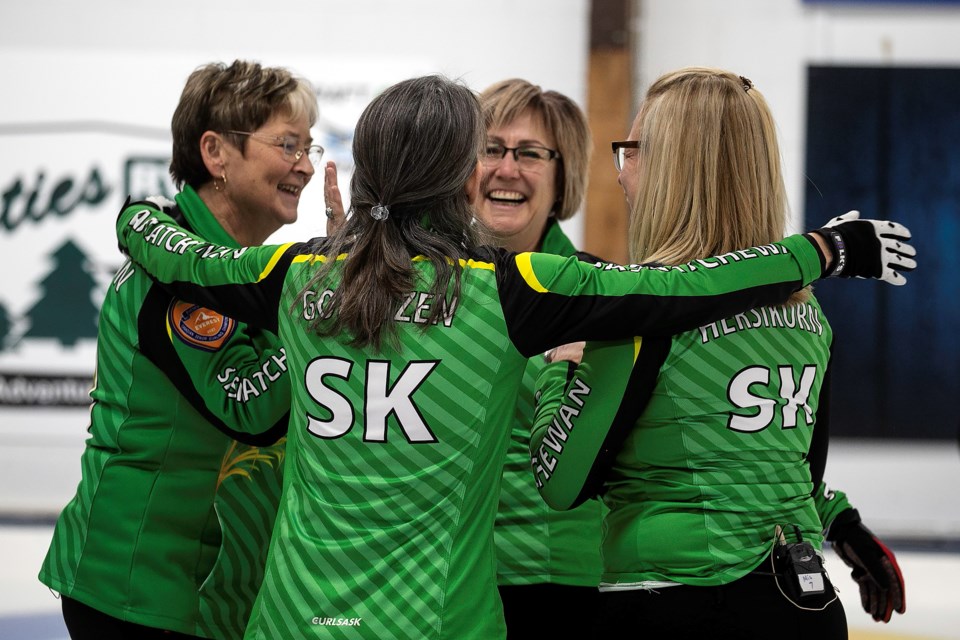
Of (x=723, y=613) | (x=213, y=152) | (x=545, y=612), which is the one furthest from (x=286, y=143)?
(x=723, y=613)

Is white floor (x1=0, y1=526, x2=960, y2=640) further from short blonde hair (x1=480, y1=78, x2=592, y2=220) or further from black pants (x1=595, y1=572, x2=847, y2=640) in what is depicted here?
black pants (x1=595, y1=572, x2=847, y2=640)

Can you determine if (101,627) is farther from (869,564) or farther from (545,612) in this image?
(869,564)

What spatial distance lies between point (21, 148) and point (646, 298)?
228 inches

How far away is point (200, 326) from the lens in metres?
1.78

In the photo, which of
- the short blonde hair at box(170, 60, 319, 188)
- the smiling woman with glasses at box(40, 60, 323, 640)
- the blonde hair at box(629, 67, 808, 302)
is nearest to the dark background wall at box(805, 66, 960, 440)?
the short blonde hair at box(170, 60, 319, 188)

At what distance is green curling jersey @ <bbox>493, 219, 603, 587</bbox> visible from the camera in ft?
6.70

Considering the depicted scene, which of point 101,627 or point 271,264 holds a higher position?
point 271,264

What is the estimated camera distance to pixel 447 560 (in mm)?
1429

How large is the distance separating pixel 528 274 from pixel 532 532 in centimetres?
75

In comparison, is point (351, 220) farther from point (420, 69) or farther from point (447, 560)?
point (420, 69)

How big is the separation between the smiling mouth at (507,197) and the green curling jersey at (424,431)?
90cm

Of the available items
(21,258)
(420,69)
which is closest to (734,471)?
(420,69)

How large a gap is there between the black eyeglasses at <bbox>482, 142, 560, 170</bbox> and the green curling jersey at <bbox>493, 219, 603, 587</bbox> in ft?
1.71

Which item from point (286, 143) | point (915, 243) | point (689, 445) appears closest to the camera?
point (689, 445)
